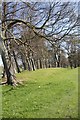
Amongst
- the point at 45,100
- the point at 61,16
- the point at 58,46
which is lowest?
the point at 45,100

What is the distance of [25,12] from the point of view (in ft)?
70.2

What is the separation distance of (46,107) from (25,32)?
13376mm

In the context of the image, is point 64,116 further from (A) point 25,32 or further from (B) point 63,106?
(A) point 25,32

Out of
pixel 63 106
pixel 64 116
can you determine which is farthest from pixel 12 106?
pixel 64 116

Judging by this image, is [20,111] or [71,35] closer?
[20,111]

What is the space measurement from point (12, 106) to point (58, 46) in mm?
8134

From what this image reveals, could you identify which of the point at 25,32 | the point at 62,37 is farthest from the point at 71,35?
the point at 25,32

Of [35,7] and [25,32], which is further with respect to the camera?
[25,32]

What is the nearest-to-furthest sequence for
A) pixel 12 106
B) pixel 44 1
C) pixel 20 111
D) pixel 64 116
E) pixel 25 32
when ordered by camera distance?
pixel 64 116
pixel 20 111
pixel 12 106
pixel 44 1
pixel 25 32

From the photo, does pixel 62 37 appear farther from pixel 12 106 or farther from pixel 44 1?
pixel 12 106

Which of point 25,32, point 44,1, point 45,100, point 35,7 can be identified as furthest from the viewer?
point 25,32

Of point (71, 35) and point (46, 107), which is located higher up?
point (71, 35)

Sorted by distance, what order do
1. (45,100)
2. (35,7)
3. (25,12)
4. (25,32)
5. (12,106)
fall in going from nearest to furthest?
(12,106) < (45,100) < (35,7) < (25,12) < (25,32)

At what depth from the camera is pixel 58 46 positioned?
62.6 feet
